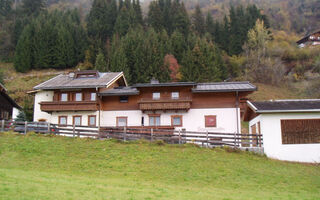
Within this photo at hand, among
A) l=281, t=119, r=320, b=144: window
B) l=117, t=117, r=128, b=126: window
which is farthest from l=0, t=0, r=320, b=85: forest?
l=281, t=119, r=320, b=144: window

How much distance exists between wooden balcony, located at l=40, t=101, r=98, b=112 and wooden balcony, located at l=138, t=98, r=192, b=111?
5266mm

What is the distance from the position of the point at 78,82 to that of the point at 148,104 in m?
9.02

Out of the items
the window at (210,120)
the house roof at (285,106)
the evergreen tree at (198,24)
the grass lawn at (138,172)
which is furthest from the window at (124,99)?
the evergreen tree at (198,24)

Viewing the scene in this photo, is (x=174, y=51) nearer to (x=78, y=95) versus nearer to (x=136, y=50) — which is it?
(x=136, y=50)

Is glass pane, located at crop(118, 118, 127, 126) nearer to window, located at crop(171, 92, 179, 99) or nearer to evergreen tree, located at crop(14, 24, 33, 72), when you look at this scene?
window, located at crop(171, 92, 179, 99)

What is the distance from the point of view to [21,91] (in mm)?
58688

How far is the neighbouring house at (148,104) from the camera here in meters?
32.8

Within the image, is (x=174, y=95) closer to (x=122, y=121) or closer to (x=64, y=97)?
(x=122, y=121)

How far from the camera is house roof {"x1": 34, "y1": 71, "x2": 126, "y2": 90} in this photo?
34.3 m

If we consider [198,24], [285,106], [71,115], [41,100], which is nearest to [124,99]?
[71,115]

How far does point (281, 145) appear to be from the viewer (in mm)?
24203

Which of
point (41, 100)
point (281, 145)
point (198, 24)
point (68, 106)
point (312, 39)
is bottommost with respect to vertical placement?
point (281, 145)

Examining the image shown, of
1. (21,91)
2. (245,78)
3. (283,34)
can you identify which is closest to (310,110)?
(245,78)

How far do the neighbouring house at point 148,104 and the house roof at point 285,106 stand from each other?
19.9 feet
